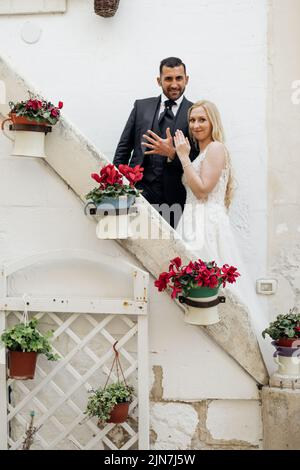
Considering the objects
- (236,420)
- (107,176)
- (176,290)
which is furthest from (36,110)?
(236,420)

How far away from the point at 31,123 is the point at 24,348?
115cm

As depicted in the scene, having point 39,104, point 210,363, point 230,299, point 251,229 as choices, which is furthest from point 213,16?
point 210,363

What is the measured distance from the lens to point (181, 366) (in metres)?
3.35

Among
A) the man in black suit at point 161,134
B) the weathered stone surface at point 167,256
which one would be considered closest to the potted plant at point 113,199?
the weathered stone surface at point 167,256

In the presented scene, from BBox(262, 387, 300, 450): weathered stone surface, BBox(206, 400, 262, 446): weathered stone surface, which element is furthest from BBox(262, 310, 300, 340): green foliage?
BBox(206, 400, 262, 446): weathered stone surface

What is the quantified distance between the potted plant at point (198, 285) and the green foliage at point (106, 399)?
1.63ft

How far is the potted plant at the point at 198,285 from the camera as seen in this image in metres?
3.02

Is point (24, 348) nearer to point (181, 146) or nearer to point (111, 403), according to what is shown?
point (111, 403)

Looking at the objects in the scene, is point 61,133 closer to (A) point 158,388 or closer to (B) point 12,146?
(B) point 12,146

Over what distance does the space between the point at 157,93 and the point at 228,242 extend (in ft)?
4.46

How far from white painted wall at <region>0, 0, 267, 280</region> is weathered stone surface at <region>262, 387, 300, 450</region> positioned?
1364 millimetres

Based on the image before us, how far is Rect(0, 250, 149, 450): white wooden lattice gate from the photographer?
130 inches

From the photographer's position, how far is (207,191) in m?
3.78

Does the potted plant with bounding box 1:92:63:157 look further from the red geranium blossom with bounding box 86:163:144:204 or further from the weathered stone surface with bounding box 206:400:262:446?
the weathered stone surface with bounding box 206:400:262:446
